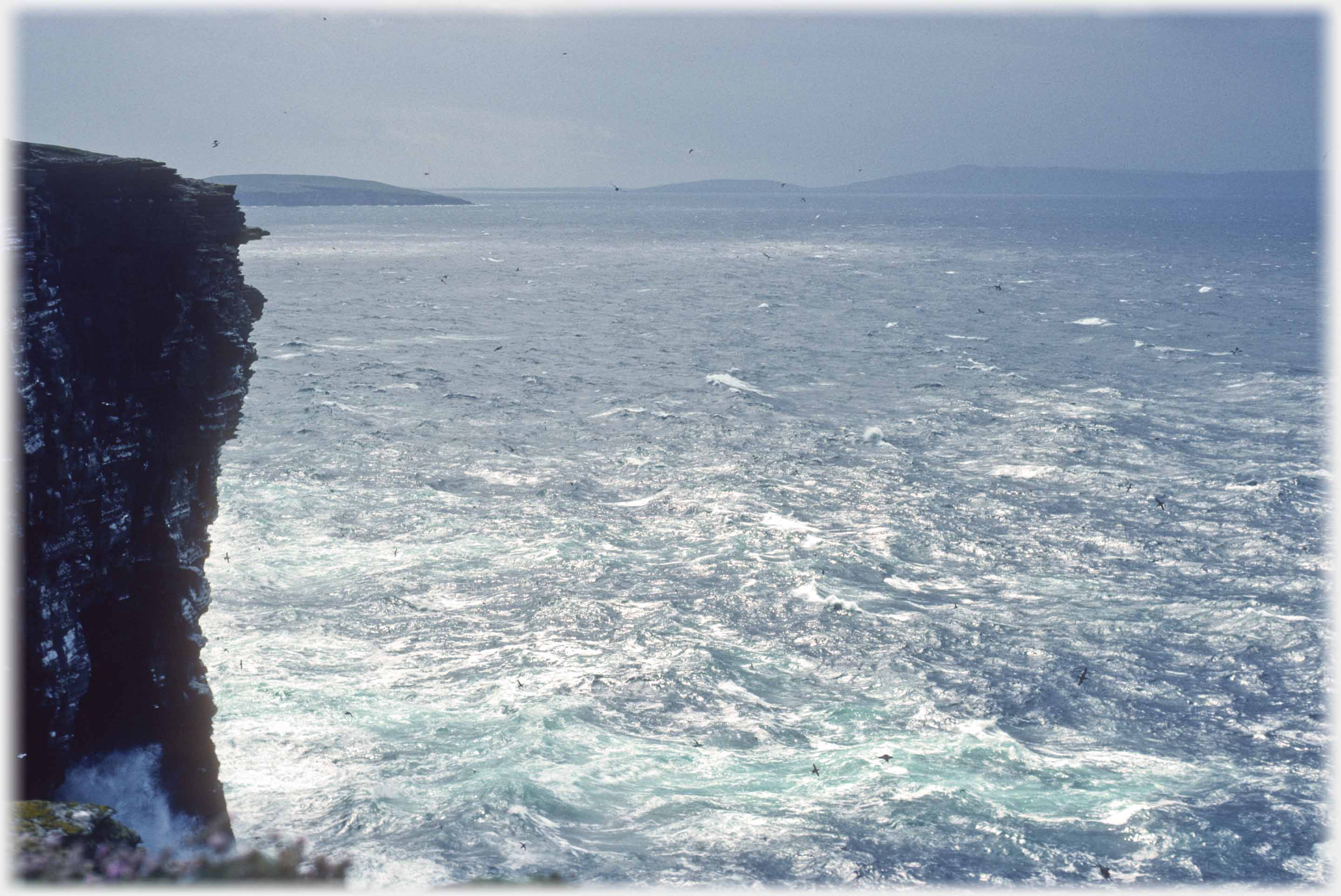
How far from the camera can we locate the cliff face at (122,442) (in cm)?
2059

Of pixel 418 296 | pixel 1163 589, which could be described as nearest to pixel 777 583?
pixel 1163 589

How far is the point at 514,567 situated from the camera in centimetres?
4138

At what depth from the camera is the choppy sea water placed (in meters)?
26.4

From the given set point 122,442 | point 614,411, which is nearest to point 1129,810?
point 122,442

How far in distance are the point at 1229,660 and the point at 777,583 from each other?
14528mm

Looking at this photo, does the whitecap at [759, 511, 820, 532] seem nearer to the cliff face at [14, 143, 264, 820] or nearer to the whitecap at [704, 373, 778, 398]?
the whitecap at [704, 373, 778, 398]

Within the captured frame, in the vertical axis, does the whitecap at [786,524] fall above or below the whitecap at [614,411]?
below

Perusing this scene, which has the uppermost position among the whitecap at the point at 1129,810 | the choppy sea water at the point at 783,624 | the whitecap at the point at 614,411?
the whitecap at the point at 614,411

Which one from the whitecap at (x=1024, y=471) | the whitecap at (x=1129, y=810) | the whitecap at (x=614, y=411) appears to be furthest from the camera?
the whitecap at (x=614, y=411)

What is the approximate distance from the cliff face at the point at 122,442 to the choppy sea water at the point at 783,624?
461 cm

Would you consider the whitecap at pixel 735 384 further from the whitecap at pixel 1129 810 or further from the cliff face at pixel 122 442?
the cliff face at pixel 122 442

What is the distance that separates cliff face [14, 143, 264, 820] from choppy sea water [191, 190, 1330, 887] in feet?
15.1

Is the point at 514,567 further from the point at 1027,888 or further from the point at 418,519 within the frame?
the point at 1027,888

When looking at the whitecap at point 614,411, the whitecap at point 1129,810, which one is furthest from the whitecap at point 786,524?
the whitecap at point 614,411
